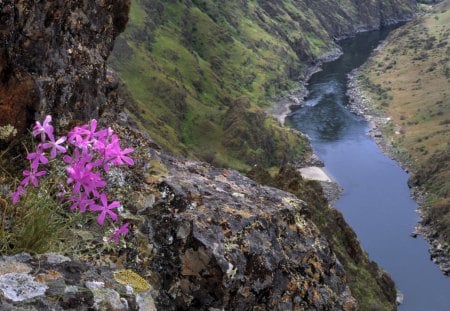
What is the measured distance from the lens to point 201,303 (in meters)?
11.5

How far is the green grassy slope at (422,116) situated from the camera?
108 m

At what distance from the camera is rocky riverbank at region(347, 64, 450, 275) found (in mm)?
87056

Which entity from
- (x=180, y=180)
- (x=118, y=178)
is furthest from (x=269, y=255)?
(x=118, y=178)

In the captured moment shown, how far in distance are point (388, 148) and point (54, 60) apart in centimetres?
12615

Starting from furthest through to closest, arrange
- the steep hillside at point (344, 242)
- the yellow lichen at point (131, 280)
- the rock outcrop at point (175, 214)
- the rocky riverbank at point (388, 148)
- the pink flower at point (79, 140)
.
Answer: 1. the rocky riverbank at point (388, 148)
2. the steep hillside at point (344, 242)
3. the rock outcrop at point (175, 214)
4. the yellow lichen at point (131, 280)
5. the pink flower at point (79, 140)

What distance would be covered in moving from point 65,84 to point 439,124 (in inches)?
5600

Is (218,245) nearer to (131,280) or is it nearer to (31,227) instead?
(131,280)

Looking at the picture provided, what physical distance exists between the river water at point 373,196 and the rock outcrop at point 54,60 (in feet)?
215

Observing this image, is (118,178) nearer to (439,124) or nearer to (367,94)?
(439,124)

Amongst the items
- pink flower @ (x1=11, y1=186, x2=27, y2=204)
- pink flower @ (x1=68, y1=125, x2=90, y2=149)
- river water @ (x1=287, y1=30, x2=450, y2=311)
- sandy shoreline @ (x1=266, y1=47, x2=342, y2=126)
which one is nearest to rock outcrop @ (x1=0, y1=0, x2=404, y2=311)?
pink flower @ (x1=11, y1=186, x2=27, y2=204)

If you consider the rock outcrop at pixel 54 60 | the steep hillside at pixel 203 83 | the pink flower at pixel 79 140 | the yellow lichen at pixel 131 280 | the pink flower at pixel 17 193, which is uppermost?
the steep hillside at pixel 203 83

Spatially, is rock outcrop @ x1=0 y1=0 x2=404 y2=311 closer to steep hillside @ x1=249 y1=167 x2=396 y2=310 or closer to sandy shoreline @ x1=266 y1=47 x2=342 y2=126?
steep hillside @ x1=249 y1=167 x2=396 y2=310

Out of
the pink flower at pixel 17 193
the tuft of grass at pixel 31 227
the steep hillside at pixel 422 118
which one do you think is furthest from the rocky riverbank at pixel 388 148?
the pink flower at pixel 17 193

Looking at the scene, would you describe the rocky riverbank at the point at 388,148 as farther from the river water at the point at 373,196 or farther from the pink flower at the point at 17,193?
the pink flower at the point at 17,193
